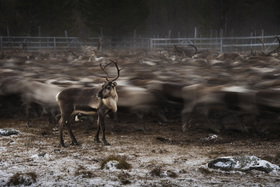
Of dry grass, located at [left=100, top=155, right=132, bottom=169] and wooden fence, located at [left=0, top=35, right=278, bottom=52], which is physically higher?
wooden fence, located at [left=0, top=35, right=278, bottom=52]

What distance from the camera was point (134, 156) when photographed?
234 inches

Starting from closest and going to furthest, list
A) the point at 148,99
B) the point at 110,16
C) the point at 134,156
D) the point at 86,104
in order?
the point at 134,156, the point at 86,104, the point at 148,99, the point at 110,16

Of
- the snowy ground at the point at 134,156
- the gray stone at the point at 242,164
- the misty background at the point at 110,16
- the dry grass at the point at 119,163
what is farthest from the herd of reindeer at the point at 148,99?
the misty background at the point at 110,16

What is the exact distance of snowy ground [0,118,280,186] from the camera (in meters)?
4.84

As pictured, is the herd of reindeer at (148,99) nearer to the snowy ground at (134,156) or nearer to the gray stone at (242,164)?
the snowy ground at (134,156)

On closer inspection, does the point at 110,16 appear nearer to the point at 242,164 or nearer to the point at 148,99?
the point at 148,99

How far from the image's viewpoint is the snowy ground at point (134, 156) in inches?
191

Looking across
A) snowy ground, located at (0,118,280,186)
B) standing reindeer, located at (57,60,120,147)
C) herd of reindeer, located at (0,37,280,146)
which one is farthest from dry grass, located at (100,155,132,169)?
standing reindeer, located at (57,60,120,147)

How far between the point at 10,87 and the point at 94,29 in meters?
40.8

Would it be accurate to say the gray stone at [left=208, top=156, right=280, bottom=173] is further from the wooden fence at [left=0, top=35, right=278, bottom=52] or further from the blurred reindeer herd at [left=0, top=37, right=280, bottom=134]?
the wooden fence at [left=0, top=35, right=278, bottom=52]

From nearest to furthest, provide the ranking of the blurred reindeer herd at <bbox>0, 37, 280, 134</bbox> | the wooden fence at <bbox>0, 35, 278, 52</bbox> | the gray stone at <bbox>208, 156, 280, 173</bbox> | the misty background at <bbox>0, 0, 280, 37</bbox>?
the gray stone at <bbox>208, 156, 280, 173</bbox> < the blurred reindeer herd at <bbox>0, 37, 280, 134</bbox> < the wooden fence at <bbox>0, 35, 278, 52</bbox> < the misty background at <bbox>0, 0, 280, 37</bbox>

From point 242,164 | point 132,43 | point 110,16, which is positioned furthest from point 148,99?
point 110,16

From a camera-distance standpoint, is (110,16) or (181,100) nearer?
(181,100)

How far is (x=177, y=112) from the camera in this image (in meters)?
8.46
